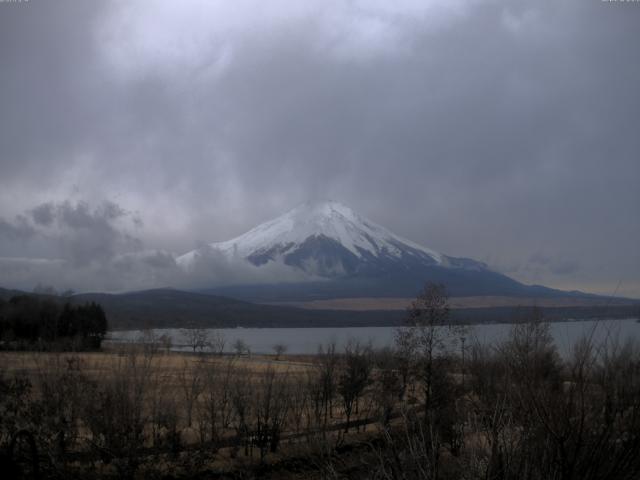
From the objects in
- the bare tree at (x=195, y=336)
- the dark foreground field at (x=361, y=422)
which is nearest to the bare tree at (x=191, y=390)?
the dark foreground field at (x=361, y=422)

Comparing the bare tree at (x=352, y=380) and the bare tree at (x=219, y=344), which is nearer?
the bare tree at (x=352, y=380)

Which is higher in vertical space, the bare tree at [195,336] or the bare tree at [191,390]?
the bare tree at [191,390]

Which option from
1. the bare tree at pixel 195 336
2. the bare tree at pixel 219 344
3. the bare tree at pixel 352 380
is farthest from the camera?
the bare tree at pixel 195 336

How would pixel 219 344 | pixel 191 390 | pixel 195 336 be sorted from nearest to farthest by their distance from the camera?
pixel 191 390 < pixel 219 344 < pixel 195 336

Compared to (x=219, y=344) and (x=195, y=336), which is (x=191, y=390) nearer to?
(x=219, y=344)

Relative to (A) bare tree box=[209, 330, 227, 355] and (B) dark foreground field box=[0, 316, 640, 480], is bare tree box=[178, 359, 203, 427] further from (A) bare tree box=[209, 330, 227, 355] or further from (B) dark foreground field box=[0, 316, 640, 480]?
(A) bare tree box=[209, 330, 227, 355]

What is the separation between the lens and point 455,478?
6.98 m

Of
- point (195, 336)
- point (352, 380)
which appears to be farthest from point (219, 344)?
point (195, 336)

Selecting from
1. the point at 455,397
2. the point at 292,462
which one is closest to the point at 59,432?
the point at 292,462

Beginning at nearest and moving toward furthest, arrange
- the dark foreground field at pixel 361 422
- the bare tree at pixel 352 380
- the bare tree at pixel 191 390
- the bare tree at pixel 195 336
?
the dark foreground field at pixel 361 422 → the bare tree at pixel 191 390 → the bare tree at pixel 352 380 → the bare tree at pixel 195 336

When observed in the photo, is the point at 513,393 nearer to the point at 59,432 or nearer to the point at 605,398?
the point at 605,398

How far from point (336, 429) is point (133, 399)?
40.3 ft

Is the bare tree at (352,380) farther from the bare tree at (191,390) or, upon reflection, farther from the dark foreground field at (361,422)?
the bare tree at (191,390)

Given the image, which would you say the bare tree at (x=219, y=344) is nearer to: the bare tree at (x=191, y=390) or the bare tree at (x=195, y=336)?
the bare tree at (x=195, y=336)
